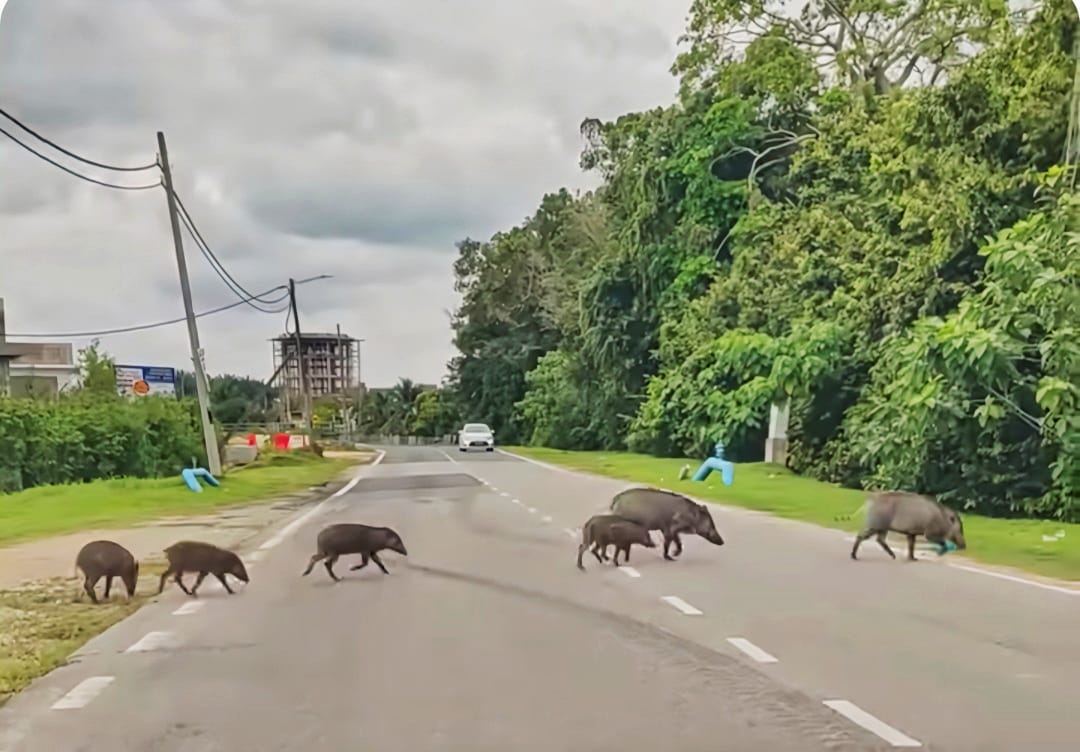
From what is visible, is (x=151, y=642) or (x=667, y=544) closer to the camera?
(x=151, y=642)

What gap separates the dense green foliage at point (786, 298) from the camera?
→ 23.5ft

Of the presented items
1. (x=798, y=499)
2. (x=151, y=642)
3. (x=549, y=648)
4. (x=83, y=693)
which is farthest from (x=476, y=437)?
(x=83, y=693)

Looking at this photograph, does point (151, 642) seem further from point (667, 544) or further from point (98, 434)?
point (667, 544)

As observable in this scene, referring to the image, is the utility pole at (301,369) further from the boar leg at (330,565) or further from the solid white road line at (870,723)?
the solid white road line at (870,723)

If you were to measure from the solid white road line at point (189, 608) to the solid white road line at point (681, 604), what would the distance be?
2546 mm

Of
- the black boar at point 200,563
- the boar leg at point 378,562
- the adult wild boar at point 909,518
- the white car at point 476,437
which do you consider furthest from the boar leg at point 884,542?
the black boar at point 200,563

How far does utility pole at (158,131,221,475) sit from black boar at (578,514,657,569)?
226cm

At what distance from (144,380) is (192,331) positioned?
1.04 ft

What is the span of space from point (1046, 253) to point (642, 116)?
3586 mm

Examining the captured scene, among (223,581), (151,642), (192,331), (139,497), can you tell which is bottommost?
(151,642)

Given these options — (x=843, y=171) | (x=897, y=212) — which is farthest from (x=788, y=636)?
(x=897, y=212)

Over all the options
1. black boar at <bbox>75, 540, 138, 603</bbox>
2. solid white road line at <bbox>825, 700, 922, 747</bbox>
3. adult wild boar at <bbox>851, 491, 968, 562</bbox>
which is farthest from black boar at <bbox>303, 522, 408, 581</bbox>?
adult wild boar at <bbox>851, 491, 968, 562</bbox>

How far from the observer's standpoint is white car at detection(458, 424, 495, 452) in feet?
22.8

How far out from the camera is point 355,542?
7.05 m
